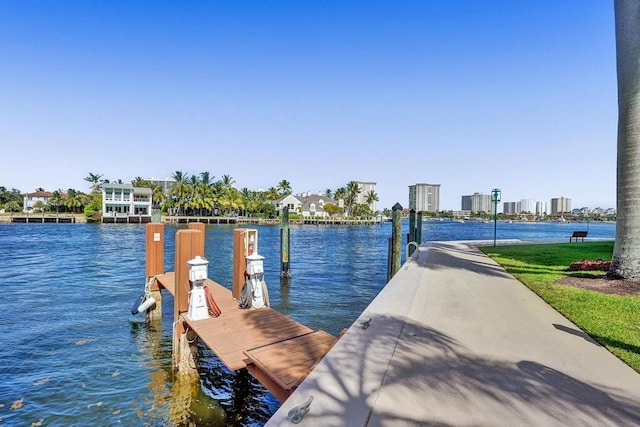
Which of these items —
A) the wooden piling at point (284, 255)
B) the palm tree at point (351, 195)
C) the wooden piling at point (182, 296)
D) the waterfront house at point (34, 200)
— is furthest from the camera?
the palm tree at point (351, 195)

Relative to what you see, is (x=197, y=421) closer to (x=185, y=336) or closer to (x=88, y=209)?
(x=185, y=336)

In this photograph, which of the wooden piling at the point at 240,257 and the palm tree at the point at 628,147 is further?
the palm tree at the point at 628,147

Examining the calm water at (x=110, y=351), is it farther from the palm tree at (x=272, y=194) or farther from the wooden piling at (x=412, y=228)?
the palm tree at (x=272, y=194)

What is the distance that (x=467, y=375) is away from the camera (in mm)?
3621

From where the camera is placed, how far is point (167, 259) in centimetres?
2411

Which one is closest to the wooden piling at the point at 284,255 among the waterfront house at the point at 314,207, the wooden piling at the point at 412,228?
the wooden piling at the point at 412,228

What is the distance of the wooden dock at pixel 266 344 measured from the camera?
14.5ft

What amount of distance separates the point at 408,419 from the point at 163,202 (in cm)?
9027

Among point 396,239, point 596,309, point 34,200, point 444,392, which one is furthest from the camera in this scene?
point 34,200

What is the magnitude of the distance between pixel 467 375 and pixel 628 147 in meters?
7.73

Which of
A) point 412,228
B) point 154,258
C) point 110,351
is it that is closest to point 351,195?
point 412,228

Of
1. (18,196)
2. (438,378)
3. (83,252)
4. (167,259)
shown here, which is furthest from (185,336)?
(18,196)

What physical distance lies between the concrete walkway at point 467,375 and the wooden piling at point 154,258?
7.31 metres

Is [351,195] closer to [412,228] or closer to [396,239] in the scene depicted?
[412,228]
